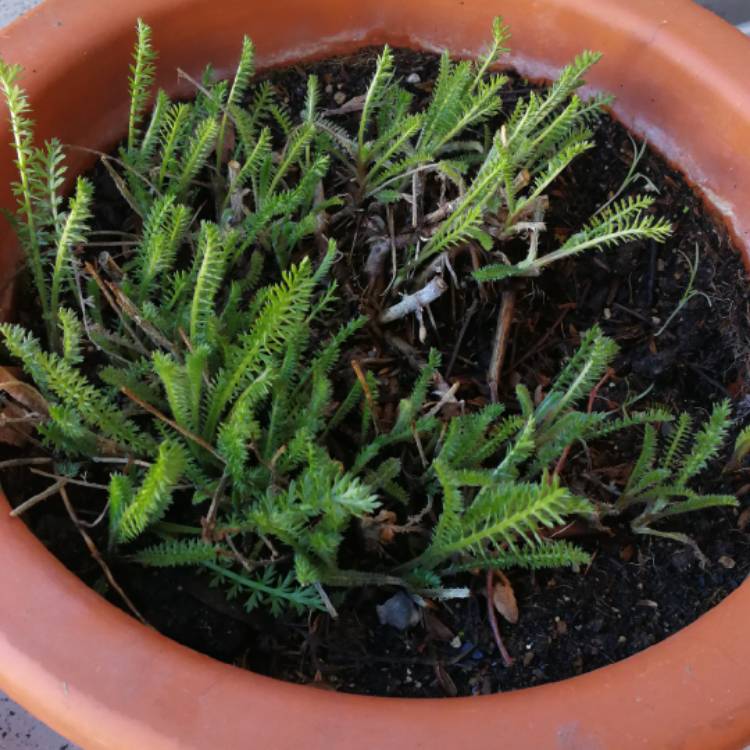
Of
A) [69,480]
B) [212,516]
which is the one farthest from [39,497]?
[212,516]

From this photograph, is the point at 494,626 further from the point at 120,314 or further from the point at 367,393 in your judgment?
the point at 120,314

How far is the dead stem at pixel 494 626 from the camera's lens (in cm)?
70

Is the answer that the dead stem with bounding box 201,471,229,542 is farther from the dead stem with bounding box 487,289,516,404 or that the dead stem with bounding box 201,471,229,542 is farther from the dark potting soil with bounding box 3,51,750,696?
the dead stem with bounding box 487,289,516,404

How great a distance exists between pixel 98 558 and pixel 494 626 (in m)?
0.33

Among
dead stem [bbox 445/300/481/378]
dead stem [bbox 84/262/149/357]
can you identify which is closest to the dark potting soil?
dead stem [bbox 445/300/481/378]

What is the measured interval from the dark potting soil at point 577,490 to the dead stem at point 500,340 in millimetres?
18

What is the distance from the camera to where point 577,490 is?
2.59ft

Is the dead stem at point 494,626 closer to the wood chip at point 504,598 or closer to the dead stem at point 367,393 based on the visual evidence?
the wood chip at point 504,598

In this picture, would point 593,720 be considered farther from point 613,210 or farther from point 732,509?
point 613,210

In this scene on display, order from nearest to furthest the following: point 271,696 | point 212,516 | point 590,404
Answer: point 271,696
point 212,516
point 590,404

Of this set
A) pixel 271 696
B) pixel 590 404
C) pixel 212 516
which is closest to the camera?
pixel 271 696

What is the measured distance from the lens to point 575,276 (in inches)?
36.9

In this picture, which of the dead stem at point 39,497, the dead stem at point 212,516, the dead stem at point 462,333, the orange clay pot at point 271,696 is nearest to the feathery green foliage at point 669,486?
the orange clay pot at point 271,696

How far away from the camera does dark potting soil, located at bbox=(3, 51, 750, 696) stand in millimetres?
695
